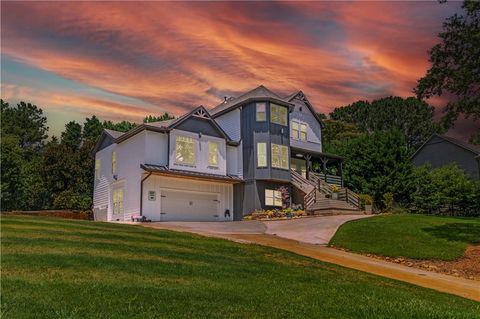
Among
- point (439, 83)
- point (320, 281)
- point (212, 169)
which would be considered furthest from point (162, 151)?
point (320, 281)

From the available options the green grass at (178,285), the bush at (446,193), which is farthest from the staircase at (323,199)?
the green grass at (178,285)

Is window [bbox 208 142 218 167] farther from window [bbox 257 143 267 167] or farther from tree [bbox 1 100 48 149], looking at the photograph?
tree [bbox 1 100 48 149]

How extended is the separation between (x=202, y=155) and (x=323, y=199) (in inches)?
374

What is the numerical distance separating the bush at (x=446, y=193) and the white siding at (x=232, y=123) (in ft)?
59.7

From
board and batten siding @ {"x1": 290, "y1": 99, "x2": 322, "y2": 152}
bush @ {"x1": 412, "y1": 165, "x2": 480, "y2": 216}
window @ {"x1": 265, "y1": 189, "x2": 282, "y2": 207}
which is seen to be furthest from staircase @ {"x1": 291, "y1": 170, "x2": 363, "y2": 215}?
bush @ {"x1": 412, "y1": 165, "x2": 480, "y2": 216}

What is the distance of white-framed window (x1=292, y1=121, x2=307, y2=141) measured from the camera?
42.1 m

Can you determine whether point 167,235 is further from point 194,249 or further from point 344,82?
point 344,82

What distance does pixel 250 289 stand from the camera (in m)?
9.59

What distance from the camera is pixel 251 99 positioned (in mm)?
37156

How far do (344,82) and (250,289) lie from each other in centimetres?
1747

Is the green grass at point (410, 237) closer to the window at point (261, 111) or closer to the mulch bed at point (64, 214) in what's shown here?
the window at point (261, 111)

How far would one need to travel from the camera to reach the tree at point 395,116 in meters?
77.5

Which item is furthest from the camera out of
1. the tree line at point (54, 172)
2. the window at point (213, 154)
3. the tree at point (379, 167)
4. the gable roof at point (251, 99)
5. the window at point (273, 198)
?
the tree line at point (54, 172)

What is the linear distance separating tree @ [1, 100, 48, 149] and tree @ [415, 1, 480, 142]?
57939mm
